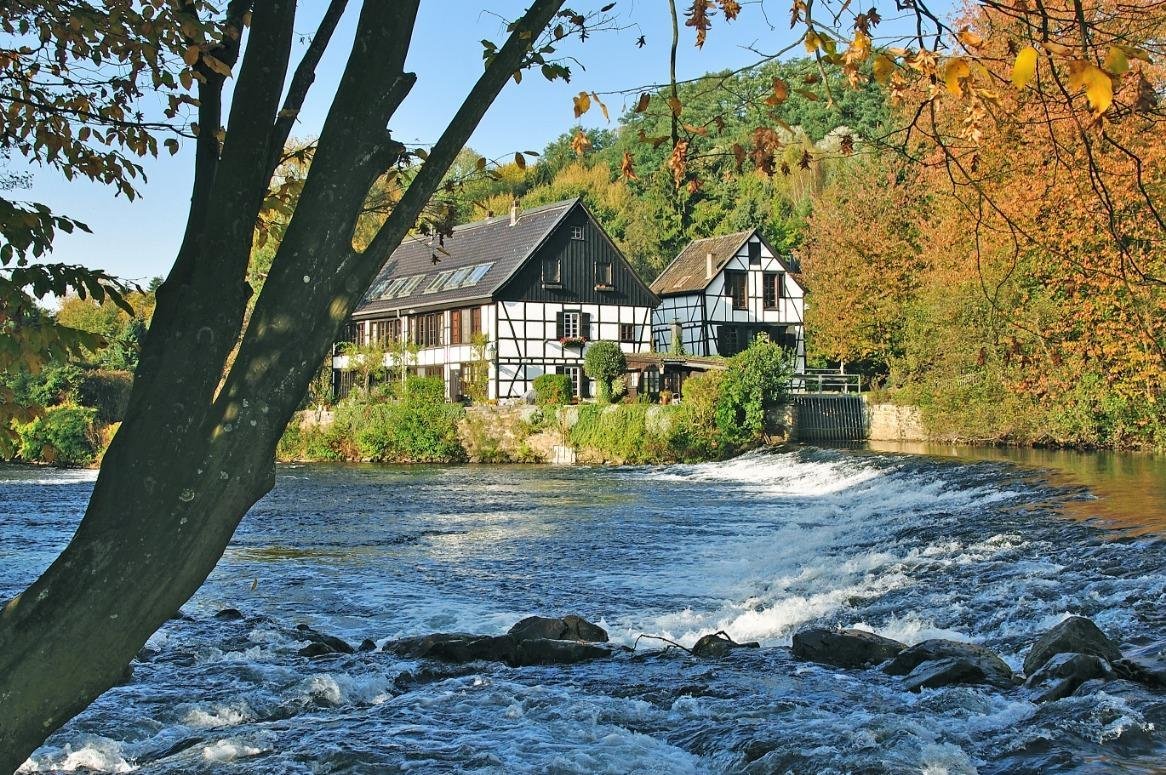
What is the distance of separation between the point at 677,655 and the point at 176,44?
652 centimetres

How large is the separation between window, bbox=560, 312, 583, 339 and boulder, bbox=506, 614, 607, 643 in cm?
3486

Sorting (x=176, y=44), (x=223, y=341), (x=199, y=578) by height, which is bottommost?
(x=199, y=578)

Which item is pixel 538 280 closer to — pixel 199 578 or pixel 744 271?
pixel 744 271

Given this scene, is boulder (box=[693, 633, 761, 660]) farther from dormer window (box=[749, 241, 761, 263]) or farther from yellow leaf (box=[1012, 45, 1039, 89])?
dormer window (box=[749, 241, 761, 263])

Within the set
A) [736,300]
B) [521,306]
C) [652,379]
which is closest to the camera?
[652,379]

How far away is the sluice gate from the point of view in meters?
38.2

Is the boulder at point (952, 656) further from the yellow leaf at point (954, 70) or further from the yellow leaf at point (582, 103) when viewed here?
the yellow leaf at point (954, 70)

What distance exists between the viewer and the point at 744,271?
52.1 metres

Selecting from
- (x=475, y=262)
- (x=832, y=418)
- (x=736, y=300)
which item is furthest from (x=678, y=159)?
(x=736, y=300)

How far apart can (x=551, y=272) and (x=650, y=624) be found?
3474cm

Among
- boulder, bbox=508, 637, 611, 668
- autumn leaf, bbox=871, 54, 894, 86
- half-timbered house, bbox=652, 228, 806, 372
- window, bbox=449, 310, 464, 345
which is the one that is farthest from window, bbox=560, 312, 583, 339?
autumn leaf, bbox=871, 54, 894, 86

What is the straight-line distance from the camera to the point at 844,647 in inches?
348

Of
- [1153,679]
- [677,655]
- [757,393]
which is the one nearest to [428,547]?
[677,655]

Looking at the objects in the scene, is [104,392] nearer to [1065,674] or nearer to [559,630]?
[559,630]
